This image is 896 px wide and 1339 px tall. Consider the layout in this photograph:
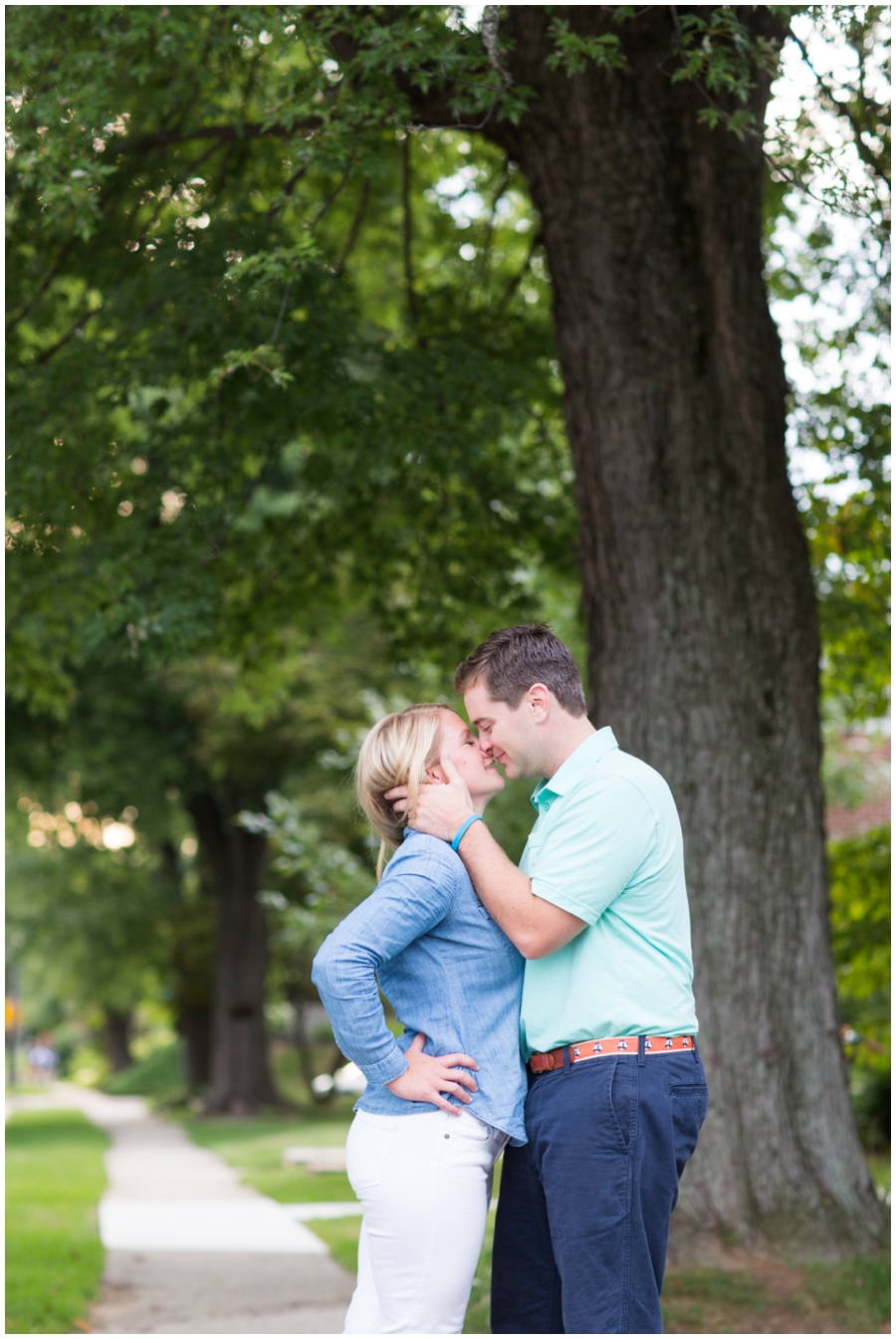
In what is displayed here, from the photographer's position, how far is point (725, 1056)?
594cm

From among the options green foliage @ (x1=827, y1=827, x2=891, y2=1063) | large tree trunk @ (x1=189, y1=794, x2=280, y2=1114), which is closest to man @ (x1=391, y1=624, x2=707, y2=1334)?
Answer: green foliage @ (x1=827, y1=827, x2=891, y2=1063)

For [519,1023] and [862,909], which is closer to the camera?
[519,1023]

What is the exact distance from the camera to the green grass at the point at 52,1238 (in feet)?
21.3

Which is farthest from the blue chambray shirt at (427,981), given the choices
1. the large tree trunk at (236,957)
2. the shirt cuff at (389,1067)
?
the large tree trunk at (236,957)

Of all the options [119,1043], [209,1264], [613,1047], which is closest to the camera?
[613,1047]

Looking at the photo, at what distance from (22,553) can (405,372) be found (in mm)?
2685

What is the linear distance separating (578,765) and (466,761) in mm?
279

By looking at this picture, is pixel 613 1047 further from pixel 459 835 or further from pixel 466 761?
pixel 466 761

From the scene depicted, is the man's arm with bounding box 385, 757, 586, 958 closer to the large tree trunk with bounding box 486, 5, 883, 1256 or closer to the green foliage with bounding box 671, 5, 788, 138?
the large tree trunk with bounding box 486, 5, 883, 1256

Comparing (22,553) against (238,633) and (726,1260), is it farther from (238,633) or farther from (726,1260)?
(726,1260)

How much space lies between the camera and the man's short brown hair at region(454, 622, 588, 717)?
3268 mm

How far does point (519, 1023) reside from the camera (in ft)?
10.5

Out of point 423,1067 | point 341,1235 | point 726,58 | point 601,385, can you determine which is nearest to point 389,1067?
point 423,1067

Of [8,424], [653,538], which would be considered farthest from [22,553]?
[653,538]
